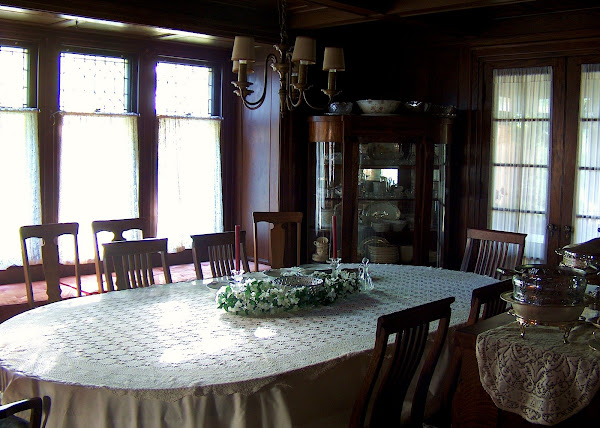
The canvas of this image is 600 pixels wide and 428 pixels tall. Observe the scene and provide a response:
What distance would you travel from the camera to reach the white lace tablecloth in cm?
185

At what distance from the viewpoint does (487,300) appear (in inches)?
108

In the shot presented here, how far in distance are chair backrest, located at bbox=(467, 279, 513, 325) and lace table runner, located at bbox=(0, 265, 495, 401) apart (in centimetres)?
25

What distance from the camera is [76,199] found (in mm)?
5266

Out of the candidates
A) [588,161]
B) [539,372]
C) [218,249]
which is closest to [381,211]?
[588,161]

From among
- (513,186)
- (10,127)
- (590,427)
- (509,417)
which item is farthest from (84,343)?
(513,186)

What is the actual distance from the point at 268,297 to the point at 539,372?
1361 mm

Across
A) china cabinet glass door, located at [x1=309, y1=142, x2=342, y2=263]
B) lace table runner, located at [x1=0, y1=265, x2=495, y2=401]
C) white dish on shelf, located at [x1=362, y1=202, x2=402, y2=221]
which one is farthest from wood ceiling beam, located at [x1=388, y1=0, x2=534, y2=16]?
lace table runner, located at [x1=0, y1=265, x2=495, y2=401]

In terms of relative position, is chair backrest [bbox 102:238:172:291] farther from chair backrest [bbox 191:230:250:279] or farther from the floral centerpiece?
the floral centerpiece

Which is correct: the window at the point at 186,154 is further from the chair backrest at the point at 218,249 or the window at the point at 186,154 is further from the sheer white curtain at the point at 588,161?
the sheer white curtain at the point at 588,161

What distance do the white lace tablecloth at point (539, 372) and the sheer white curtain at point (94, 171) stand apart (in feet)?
12.7

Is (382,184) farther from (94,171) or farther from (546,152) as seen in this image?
(94,171)

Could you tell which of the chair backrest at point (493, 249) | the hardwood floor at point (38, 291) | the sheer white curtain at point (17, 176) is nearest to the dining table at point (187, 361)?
the chair backrest at point (493, 249)

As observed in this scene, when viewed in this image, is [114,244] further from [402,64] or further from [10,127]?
[402,64]

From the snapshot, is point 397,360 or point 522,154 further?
point 522,154
